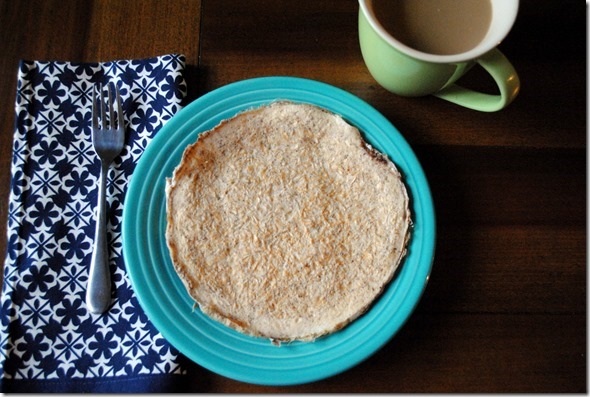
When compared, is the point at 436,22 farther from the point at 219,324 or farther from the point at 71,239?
the point at 71,239

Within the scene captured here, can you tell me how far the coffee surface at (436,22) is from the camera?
76cm

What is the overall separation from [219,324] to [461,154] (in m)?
0.52

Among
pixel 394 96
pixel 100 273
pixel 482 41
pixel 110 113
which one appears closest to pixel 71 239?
pixel 100 273

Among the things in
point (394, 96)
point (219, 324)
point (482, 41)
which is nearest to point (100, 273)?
point (219, 324)

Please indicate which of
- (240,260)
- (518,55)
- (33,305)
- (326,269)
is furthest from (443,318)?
(33,305)

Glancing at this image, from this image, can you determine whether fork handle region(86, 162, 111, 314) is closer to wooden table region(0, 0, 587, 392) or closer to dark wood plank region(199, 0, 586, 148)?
wooden table region(0, 0, 587, 392)

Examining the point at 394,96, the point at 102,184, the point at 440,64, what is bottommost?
the point at 102,184

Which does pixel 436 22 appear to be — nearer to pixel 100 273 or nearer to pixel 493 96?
pixel 493 96

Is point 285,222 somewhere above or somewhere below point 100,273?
above

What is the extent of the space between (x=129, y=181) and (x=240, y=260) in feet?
0.81

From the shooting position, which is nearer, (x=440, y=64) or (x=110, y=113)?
(x=440, y=64)

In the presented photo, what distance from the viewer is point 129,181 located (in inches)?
32.9

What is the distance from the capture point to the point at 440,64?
2.30 ft

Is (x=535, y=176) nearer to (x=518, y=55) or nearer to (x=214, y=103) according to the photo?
(x=518, y=55)
